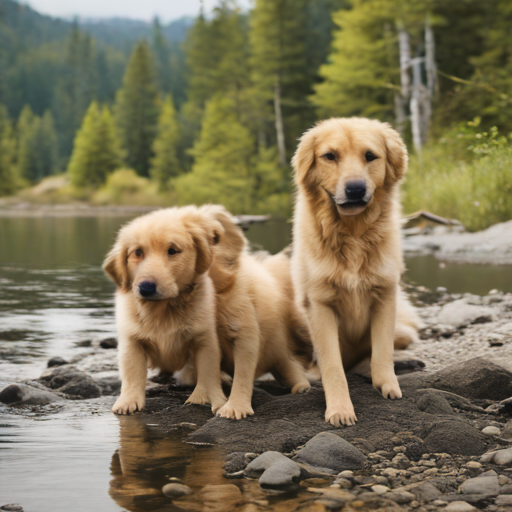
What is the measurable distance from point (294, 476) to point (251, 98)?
3683 centimetres

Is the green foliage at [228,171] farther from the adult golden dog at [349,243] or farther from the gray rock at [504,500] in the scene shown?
the gray rock at [504,500]

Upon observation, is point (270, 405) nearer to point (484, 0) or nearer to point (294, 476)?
point (294, 476)

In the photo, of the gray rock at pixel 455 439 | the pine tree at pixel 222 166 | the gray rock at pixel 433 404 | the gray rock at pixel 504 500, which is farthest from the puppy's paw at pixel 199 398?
the pine tree at pixel 222 166

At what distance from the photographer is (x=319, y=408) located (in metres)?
3.96

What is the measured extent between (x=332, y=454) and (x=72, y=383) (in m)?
2.22

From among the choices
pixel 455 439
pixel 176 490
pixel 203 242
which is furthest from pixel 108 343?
pixel 455 439

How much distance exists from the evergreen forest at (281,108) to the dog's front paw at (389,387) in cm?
134

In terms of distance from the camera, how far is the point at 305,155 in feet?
13.4

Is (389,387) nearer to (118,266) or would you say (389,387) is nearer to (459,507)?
(459,507)

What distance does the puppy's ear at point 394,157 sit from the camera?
4.07 meters

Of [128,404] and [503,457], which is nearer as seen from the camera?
[503,457]

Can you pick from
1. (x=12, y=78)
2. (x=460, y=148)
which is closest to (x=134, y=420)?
(x=460, y=148)

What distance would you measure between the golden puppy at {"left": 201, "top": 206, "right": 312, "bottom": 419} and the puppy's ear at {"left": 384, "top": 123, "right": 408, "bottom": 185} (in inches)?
43.5

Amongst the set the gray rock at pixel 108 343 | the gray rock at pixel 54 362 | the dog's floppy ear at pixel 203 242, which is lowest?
the gray rock at pixel 108 343
